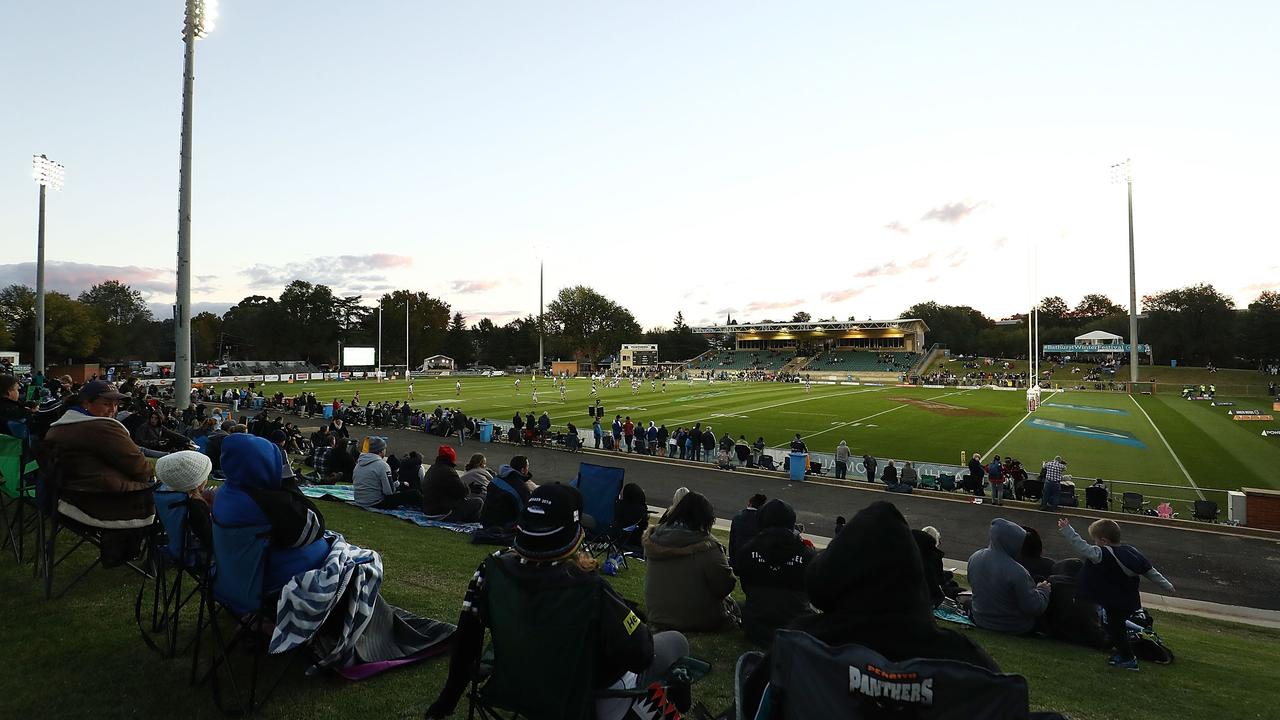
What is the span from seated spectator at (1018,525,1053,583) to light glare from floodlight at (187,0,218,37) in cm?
2119

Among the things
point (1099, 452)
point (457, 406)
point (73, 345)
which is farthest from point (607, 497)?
point (73, 345)

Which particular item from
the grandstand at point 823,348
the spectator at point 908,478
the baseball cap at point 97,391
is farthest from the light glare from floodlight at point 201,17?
the grandstand at point 823,348

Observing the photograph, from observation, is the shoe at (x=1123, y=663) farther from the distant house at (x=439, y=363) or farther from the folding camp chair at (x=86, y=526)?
the distant house at (x=439, y=363)

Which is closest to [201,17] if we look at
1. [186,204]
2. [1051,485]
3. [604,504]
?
[186,204]

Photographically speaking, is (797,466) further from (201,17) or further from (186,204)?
(201,17)

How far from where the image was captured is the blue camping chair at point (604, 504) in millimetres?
8641

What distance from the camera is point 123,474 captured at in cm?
516

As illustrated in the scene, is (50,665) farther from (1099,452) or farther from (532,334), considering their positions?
(532,334)

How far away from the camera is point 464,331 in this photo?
13800 cm

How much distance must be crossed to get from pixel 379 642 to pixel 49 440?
329cm

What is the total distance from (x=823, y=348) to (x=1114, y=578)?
110 meters

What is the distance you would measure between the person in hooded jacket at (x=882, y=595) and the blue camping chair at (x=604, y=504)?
6531 mm

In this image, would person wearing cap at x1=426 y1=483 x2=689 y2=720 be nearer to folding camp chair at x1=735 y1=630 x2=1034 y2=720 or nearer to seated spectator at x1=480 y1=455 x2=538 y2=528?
folding camp chair at x1=735 y1=630 x2=1034 y2=720

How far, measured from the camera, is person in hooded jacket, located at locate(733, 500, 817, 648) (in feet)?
15.7
